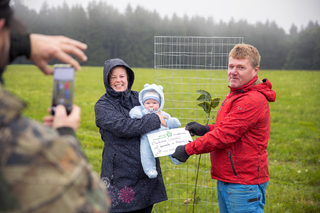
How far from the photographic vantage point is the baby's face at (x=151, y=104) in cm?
292

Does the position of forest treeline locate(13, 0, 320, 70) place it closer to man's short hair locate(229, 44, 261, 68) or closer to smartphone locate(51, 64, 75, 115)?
man's short hair locate(229, 44, 261, 68)

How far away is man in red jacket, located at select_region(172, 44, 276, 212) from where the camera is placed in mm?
2561

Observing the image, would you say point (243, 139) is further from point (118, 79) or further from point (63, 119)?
point (63, 119)

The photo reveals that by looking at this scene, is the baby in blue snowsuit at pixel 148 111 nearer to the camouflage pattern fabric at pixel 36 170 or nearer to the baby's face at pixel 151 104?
the baby's face at pixel 151 104

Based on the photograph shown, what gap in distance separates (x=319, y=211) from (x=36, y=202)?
4.71 m

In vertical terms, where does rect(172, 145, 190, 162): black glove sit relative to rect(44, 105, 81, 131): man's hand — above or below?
below

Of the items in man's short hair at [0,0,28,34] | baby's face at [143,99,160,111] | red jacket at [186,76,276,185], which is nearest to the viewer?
man's short hair at [0,0,28,34]

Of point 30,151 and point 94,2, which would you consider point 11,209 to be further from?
point 94,2

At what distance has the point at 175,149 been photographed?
110 inches

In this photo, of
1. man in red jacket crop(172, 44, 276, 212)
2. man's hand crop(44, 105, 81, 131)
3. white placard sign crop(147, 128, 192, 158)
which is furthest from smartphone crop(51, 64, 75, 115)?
man in red jacket crop(172, 44, 276, 212)

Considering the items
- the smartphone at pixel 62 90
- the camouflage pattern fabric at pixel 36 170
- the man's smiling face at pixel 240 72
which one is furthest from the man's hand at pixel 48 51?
the man's smiling face at pixel 240 72

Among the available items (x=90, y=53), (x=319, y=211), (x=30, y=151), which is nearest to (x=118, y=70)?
(x=30, y=151)

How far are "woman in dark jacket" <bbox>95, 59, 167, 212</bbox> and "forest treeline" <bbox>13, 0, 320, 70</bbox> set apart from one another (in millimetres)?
32581

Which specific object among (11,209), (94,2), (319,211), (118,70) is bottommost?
(319,211)
